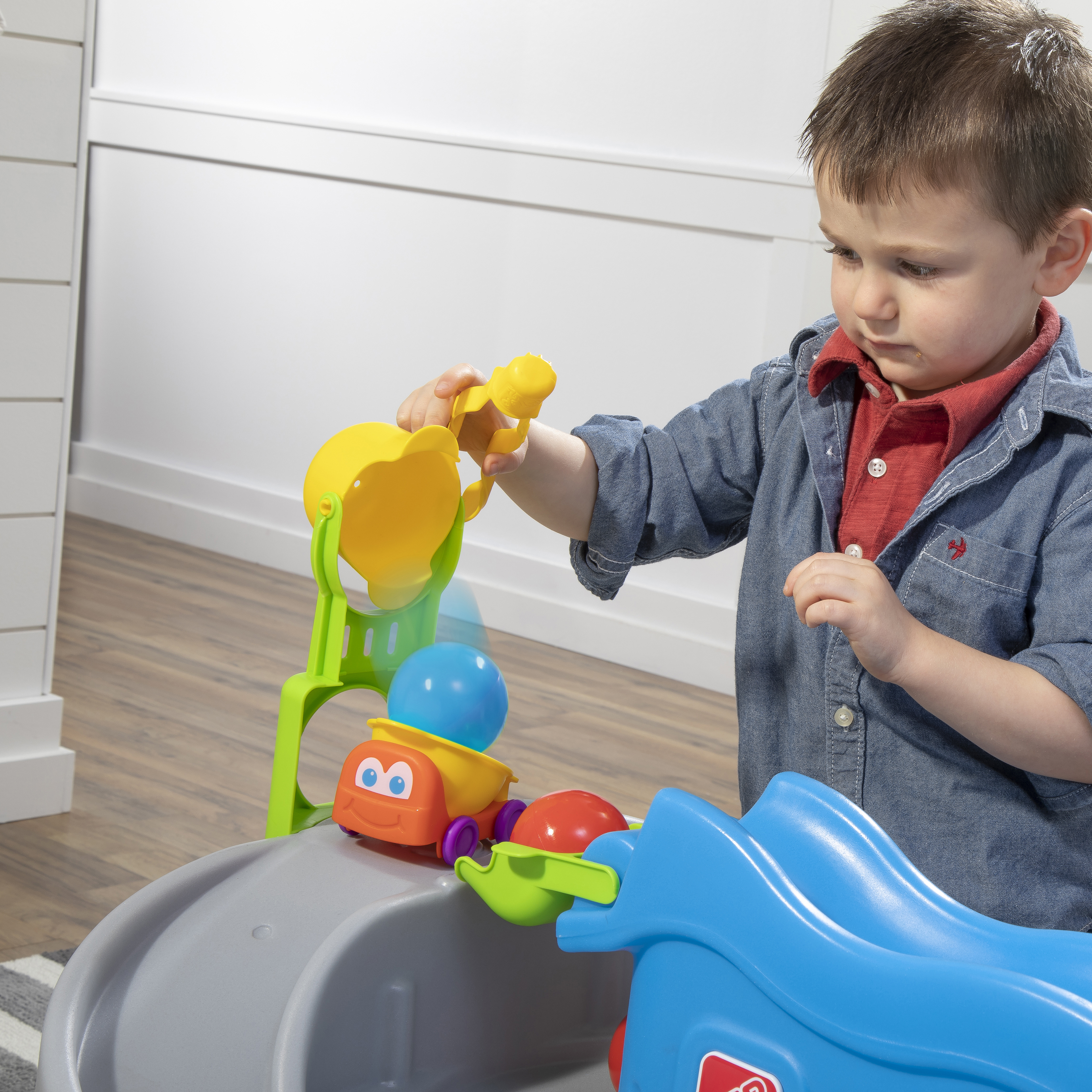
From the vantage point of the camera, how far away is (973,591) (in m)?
0.65

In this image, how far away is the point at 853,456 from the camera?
71 cm

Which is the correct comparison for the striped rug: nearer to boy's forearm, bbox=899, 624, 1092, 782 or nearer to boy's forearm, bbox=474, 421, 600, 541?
boy's forearm, bbox=474, 421, 600, 541

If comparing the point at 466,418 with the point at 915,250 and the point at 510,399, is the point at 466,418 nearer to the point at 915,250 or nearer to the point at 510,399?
the point at 510,399

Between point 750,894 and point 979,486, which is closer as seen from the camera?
point 750,894

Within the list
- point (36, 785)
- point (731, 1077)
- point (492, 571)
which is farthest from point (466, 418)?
point (492, 571)

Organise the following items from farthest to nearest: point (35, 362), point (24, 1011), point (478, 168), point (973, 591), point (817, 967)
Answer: point (478, 168)
point (35, 362)
point (24, 1011)
point (973, 591)
point (817, 967)

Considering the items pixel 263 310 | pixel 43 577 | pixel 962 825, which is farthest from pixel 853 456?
pixel 263 310

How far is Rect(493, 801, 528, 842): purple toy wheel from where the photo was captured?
673 millimetres

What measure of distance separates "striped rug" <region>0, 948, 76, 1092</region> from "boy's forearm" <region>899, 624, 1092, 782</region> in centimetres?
63

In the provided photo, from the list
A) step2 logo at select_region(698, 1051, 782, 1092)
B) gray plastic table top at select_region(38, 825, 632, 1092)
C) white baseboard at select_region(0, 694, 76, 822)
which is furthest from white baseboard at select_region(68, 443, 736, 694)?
step2 logo at select_region(698, 1051, 782, 1092)

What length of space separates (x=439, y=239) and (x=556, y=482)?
165cm

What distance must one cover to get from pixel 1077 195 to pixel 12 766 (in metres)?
1.15

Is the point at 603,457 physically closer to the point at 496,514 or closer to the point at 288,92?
the point at 496,514

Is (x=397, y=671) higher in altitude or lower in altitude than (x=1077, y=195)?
lower
